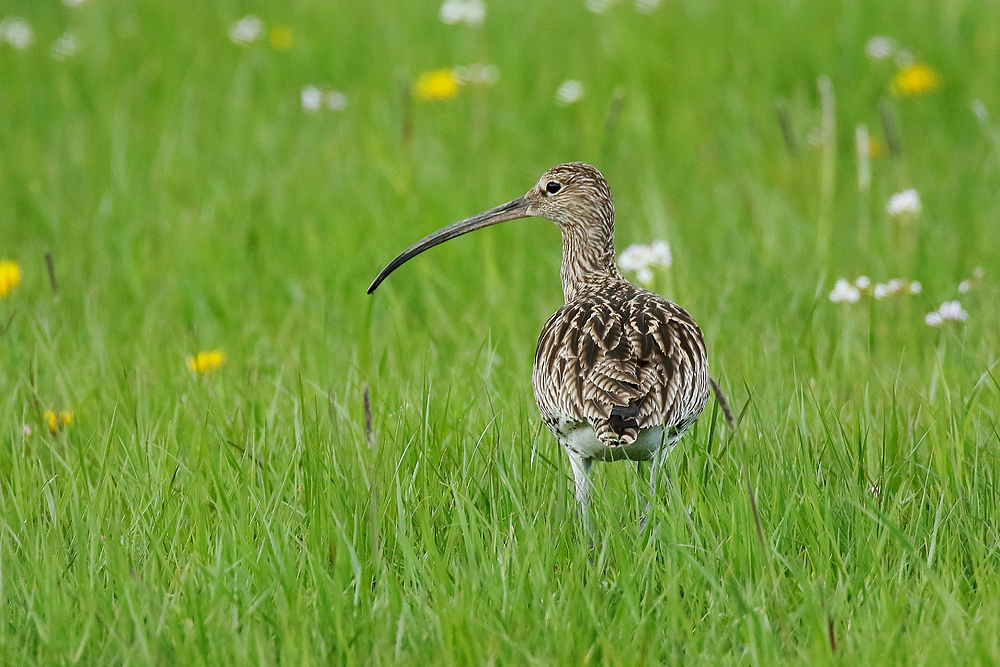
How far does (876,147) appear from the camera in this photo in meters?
8.78

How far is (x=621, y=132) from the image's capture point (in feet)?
29.5

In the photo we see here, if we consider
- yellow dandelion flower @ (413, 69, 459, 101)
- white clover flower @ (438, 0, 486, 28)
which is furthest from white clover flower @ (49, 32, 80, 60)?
white clover flower @ (438, 0, 486, 28)

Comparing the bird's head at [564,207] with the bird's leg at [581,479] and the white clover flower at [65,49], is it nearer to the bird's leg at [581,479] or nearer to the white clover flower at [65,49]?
the bird's leg at [581,479]

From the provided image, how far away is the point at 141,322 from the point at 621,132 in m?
3.74

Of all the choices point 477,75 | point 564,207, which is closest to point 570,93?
point 477,75

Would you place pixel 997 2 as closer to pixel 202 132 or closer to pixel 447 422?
pixel 202 132

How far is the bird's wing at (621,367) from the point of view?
3965mm

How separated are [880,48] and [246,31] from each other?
462 centimetres

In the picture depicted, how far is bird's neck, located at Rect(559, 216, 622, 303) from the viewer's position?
5.51 metres

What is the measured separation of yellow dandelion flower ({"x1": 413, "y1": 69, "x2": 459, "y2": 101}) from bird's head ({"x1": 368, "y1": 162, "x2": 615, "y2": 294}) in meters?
3.52

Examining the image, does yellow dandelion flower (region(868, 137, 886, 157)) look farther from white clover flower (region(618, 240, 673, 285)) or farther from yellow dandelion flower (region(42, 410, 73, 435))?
yellow dandelion flower (region(42, 410, 73, 435))

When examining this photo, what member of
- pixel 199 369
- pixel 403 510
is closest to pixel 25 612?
pixel 403 510

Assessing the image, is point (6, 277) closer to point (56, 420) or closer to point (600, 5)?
point (56, 420)

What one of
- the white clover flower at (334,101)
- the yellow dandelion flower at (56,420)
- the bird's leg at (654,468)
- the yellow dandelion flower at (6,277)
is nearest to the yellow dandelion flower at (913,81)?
the white clover flower at (334,101)
